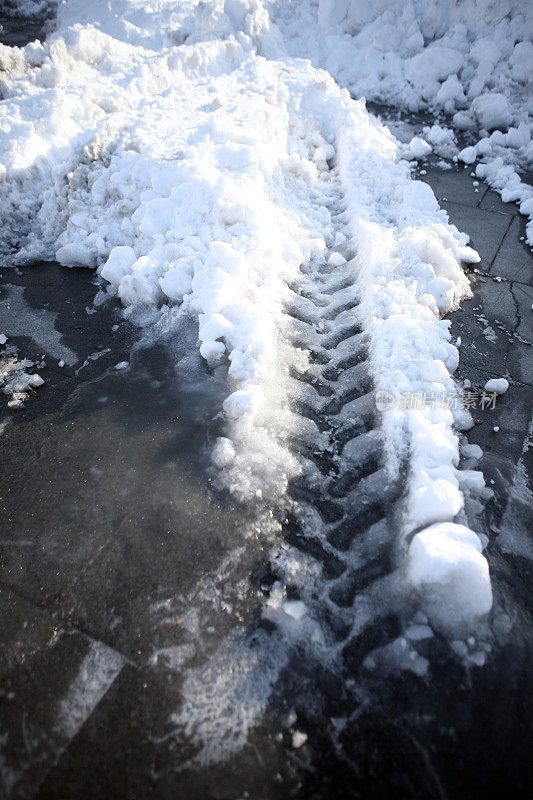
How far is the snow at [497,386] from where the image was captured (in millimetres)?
2701

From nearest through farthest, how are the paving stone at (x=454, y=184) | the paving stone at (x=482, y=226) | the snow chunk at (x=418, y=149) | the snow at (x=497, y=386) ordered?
the snow at (x=497, y=386) → the paving stone at (x=482, y=226) → the paving stone at (x=454, y=184) → the snow chunk at (x=418, y=149)

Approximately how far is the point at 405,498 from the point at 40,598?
1.65 meters

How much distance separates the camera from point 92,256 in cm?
359

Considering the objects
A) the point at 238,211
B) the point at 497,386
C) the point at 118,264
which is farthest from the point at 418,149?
the point at 118,264

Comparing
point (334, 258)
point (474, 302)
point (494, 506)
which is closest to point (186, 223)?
point (334, 258)

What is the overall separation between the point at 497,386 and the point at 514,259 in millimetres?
1539

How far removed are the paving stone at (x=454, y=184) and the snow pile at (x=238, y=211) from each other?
337mm

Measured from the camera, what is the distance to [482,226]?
397 cm

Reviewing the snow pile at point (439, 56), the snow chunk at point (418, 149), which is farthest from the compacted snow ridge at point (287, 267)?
the snow pile at point (439, 56)

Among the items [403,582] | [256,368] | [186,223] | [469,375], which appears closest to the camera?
[403,582]

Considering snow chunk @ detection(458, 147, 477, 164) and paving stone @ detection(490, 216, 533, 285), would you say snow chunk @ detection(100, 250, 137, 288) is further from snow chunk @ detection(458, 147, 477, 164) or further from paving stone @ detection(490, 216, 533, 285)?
snow chunk @ detection(458, 147, 477, 164)

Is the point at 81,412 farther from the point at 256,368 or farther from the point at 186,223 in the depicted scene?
the point at 186,223

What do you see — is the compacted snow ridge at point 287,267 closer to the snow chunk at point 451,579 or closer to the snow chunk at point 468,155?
the snow chunk at point 451,579

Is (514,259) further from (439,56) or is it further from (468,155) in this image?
(439,56)
